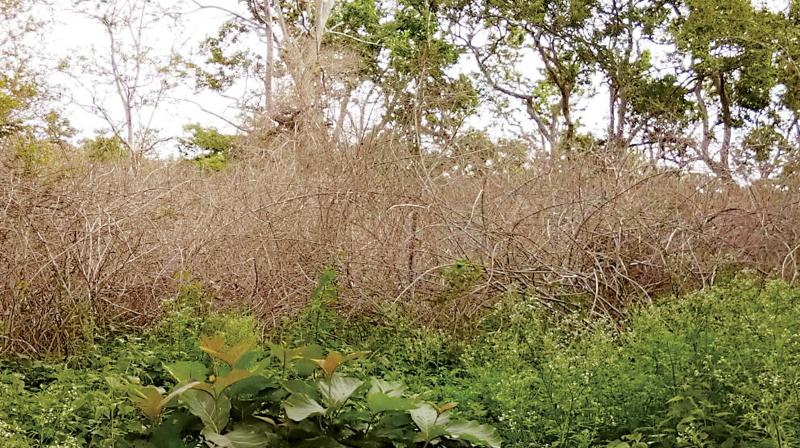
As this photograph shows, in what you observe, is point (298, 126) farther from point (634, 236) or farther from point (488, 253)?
point (634, 236)

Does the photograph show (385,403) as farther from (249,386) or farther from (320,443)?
(249,386)

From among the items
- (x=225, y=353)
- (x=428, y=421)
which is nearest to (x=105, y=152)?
(x=225, y=353)

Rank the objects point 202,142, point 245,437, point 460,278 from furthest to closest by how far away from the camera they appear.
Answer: point 202,142 < point 460,278 < point 245,437

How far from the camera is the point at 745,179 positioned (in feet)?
24.5

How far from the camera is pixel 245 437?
114 inches

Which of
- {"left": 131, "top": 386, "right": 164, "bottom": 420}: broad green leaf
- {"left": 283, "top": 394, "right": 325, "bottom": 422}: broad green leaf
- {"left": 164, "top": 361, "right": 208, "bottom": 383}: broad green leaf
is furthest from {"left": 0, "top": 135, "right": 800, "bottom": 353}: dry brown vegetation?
{"left": 283, "top": 394, "right": 325, "bottom": 422}: broad green leaf

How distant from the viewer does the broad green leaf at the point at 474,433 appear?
10.2 ft

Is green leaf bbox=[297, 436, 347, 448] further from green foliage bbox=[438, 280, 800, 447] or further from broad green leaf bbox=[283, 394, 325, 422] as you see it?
green foliage bbox=[438, 280, 800, 447]

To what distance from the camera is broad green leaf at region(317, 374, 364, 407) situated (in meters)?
3.06

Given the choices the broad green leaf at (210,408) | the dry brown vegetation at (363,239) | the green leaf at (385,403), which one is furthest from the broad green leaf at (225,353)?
the dry brown vegetation at (363,239)

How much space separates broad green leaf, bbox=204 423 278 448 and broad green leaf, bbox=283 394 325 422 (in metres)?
0.12

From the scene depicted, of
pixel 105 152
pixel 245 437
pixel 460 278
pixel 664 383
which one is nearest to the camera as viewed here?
pixel 245 437

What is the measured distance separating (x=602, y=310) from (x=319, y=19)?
13450mm

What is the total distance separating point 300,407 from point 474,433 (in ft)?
2.24
